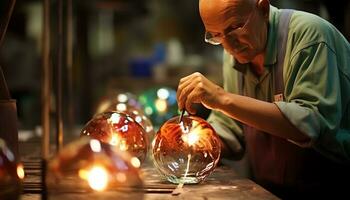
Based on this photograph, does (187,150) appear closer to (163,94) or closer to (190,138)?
(190,138)

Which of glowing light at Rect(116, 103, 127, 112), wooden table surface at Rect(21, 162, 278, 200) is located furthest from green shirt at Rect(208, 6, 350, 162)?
glowing light at Rect(116, 103, 127, 112)

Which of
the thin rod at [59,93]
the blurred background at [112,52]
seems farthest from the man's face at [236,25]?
the blurred background at [112,52]

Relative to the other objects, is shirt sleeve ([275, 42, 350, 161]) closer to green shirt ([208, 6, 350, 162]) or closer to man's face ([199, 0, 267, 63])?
green shirt ([208, 6, 350, 162])

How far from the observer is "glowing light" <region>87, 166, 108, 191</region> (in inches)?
51.0

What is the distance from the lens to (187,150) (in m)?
1.80

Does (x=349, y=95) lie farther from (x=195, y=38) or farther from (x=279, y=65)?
(x=195, y=38)

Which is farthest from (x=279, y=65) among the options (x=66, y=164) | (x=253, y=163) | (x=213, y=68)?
(x=213, y=68)

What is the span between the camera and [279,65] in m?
2.21

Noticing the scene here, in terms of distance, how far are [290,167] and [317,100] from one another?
42 centimetres

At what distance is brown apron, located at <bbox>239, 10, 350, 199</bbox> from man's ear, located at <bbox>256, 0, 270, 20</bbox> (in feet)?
0.21

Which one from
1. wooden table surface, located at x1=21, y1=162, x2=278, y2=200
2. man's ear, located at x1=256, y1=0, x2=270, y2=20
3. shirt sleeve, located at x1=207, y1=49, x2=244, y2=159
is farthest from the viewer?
shirt sleeve, located at x1=207, y1=49, x2=244, y2=159

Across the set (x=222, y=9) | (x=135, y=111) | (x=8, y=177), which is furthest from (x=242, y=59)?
(x=8, y=177)

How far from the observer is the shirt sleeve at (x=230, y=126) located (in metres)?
2.47

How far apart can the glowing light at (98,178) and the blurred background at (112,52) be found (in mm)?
4107
